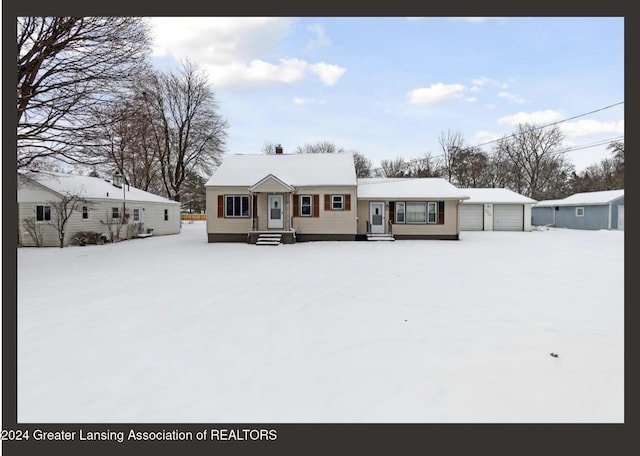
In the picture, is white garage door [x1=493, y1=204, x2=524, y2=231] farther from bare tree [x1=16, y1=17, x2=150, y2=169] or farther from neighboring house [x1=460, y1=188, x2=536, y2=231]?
bare tree [x1=16, y1=17, x2=150, y2=169]

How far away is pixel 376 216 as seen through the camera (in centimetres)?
1998

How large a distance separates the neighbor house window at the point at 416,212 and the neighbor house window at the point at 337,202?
4.02 meters

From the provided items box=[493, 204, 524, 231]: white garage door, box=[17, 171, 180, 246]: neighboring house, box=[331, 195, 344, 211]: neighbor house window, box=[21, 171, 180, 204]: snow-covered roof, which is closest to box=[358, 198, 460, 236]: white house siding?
box=[331, 195, 344, 211]: neighbor house window

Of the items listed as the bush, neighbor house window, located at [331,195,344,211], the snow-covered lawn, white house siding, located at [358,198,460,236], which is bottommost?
the snow-covered lawn

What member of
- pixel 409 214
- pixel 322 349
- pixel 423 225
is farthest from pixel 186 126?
pixel 322 349

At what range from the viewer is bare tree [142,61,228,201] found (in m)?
33.0

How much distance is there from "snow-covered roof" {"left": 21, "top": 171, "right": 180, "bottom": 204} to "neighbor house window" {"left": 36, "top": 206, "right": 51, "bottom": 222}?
3.44 feet

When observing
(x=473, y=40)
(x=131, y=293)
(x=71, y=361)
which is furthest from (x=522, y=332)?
(x=131, y=293)

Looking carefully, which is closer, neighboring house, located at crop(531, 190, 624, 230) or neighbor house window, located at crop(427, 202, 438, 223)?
neighbor house window, located at crop(427, 202, 438, 223)

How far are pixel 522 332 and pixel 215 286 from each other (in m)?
5.93

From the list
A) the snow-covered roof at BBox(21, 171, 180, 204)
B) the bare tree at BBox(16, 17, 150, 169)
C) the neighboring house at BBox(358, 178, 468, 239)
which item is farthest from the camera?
the neighboring house at BBox(358, 178, 468, 239)

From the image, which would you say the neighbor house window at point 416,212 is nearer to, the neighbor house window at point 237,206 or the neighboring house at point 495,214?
the neighboring house at point 495,214

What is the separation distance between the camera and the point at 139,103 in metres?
14.3

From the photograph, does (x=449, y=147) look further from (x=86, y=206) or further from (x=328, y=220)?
(x=86, y=206)
